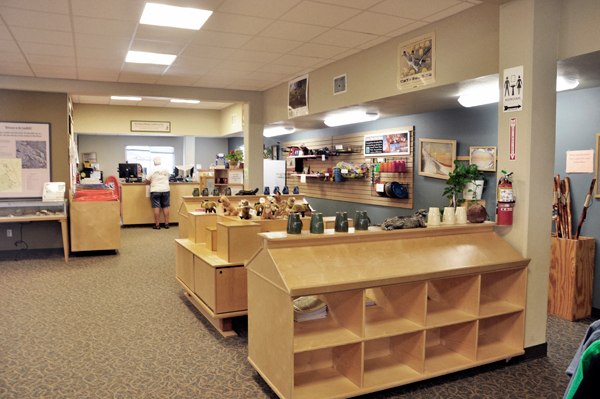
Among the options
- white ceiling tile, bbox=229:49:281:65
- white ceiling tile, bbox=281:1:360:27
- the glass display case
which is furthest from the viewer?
the glass display case

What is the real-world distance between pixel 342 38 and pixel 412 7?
112 cm

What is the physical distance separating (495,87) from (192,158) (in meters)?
10.6

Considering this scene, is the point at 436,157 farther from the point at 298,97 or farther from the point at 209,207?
the point at 209,207

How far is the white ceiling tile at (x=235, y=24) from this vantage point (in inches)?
171

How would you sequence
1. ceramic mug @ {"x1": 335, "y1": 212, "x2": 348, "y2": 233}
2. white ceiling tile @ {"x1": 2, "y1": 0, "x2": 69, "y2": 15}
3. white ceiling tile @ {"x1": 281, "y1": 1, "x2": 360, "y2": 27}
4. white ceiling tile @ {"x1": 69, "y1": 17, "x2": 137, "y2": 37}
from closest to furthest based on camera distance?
ceramic mug @ {"x1": 335, "y1": 212, "x2": 348, "y2": 233} → white ceiling tile @ {"x1": 2, "y1": 0, "x2": 69, "y2": 15} → white ceiling tile @ {"x1": 281, "y1": 1, "x2": 360, "y2": 27} → white ceiling tile @ {"x1": 69, "y1": 17, "x2": 137, "y2": 37}

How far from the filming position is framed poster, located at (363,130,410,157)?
7160mm

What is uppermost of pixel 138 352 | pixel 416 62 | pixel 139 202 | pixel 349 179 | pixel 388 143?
pixel 416 62

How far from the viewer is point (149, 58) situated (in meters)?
5.92

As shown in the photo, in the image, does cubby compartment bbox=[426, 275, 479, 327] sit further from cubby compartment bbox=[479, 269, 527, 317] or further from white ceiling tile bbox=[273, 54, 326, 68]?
white ceiling tile bbox=[273, 54, 326, 68]

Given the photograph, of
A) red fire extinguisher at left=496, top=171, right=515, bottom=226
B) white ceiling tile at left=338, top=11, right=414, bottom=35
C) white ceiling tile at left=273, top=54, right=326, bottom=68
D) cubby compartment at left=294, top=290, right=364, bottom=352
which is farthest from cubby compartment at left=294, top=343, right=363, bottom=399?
white ceiling tile at left=273, top=54, right=326, bottom=68

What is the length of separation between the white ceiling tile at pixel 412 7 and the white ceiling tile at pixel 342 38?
699mm

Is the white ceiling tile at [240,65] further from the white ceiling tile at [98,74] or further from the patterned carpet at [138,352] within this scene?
the patterned carpet at [138,352]

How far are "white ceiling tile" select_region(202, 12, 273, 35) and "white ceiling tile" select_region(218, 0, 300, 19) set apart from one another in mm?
129

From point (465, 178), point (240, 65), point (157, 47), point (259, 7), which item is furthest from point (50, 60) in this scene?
point (465, 178)
